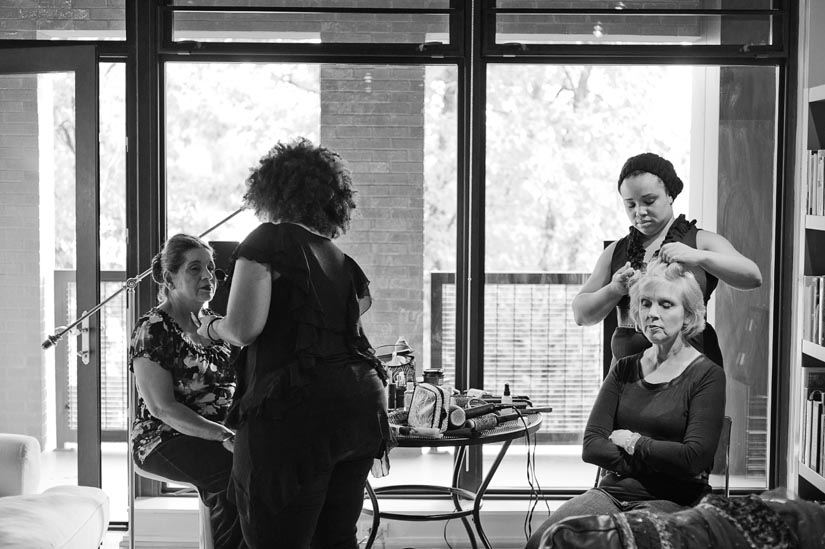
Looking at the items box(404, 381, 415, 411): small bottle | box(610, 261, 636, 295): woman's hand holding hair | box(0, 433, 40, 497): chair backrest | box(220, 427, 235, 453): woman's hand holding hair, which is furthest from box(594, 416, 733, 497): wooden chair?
box(0, 433, 40, 497): chair backrest

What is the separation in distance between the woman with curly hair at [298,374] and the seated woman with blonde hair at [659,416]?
22.4 inches

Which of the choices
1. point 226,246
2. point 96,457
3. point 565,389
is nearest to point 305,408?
point 226,246

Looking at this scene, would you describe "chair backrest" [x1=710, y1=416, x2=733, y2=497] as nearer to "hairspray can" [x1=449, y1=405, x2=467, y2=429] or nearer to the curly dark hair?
"hairspray can" [x1=449, y1=405, x2=467, y2=429]

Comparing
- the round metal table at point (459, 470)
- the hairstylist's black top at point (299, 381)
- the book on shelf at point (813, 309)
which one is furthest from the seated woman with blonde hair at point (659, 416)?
the book on shelf at point (813, 309)

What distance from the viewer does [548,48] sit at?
3.89 m

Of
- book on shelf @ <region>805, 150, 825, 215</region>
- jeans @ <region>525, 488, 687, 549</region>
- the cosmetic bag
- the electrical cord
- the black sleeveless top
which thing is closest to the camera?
jeans @ <region>525, 488, 687, 549</region>

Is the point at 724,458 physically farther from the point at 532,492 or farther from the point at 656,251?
the point at 656,251

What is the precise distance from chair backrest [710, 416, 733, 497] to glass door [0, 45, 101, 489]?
2.32 metres

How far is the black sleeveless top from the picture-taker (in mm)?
2863

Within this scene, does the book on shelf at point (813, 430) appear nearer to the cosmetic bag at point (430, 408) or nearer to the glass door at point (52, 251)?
the cosmetic bag at point (430, 408)

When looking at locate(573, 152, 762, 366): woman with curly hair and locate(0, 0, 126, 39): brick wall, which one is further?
locate(0, 0, 126, 39): brick wall

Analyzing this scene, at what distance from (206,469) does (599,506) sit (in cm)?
116

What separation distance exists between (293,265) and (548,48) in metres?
2.22

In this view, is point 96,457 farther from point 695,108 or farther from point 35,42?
point 695,108
